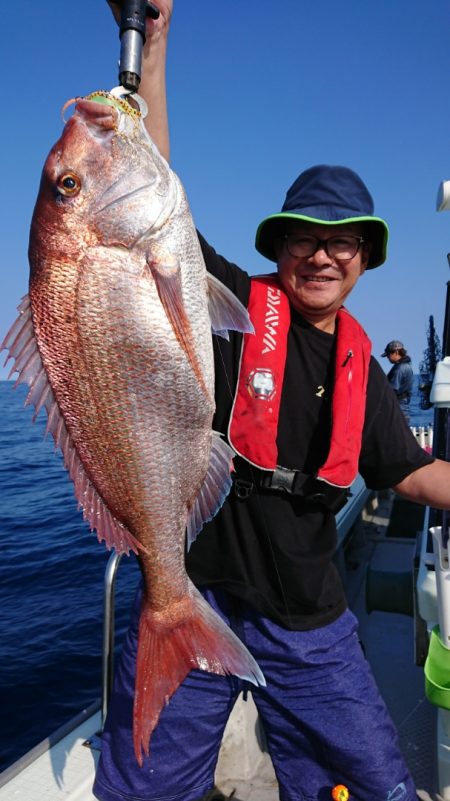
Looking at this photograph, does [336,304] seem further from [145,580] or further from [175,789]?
[175,789]

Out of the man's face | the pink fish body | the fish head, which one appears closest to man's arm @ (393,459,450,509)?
the man's face

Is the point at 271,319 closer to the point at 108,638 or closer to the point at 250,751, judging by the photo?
the point at 108,638

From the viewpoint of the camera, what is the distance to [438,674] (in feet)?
8.37

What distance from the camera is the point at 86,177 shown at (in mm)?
1734

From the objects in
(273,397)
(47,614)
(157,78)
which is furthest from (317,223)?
(47,614)

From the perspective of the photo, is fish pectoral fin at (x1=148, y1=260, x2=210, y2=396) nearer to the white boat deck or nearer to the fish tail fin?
the fish tail fin

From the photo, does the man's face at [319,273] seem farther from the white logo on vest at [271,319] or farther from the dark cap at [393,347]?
the dark cap at [393,347]

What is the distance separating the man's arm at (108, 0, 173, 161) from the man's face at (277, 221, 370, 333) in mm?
642

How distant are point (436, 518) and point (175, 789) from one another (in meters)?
2.09

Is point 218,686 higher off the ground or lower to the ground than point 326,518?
lower

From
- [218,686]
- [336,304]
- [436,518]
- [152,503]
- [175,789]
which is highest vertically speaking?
[336,304]

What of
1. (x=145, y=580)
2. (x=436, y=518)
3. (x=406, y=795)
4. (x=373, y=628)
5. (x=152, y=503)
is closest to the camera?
(x=152, y=503)

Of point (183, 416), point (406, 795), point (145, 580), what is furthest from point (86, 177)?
point (406, 795)

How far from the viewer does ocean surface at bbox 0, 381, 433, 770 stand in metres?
5.93
